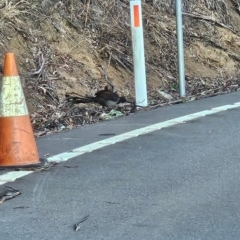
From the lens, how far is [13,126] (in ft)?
22.8

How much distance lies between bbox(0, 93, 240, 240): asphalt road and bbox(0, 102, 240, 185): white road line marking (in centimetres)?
12

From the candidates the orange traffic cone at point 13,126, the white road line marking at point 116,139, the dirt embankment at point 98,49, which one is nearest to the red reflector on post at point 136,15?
the dirt embankment at point 98,49

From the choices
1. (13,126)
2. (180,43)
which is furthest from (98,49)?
(13,126)

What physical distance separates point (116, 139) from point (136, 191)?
235 cm

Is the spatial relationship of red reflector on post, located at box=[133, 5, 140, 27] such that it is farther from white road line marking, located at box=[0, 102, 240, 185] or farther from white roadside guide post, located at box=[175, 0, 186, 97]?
white road line marking, located at box=[0, 102, 240, 185]

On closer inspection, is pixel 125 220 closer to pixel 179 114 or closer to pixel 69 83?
pixel 179 114

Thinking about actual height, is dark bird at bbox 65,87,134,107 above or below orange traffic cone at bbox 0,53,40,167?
below

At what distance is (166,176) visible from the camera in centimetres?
664

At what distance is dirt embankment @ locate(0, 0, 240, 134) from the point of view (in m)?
11.2

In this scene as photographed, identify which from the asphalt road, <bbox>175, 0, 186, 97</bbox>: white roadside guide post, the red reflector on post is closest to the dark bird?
the red reflector on post

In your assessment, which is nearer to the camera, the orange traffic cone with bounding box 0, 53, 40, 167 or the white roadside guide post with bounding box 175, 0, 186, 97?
the orange traffic cone with bounding box 0, 53, 40, 167

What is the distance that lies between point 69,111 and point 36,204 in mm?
4617

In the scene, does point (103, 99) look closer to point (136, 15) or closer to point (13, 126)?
point (136, 15)

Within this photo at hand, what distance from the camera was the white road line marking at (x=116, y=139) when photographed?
22.0ft
